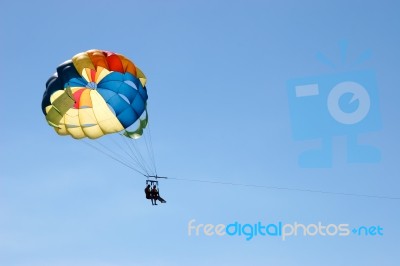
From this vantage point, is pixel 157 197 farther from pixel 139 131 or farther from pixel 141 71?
pixel 141 71

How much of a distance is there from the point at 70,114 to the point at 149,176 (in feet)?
18.0

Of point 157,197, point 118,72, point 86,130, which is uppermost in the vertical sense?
point 118,72

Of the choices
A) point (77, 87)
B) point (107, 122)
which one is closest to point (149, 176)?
point (107, 122)

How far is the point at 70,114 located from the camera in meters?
39.9

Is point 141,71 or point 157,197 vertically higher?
point 141,71

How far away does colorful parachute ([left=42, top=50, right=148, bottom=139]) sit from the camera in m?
39.4

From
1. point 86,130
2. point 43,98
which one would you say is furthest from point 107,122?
point 43,98

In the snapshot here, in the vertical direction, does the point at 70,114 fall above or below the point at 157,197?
above

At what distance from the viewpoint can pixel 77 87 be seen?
40.2 m

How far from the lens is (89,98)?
40344 mm

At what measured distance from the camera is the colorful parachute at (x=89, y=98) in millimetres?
39375

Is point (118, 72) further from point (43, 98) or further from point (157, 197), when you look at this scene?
point (157, 197)

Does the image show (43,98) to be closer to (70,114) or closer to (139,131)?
(70,114)

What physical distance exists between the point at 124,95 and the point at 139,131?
8.68 feet
